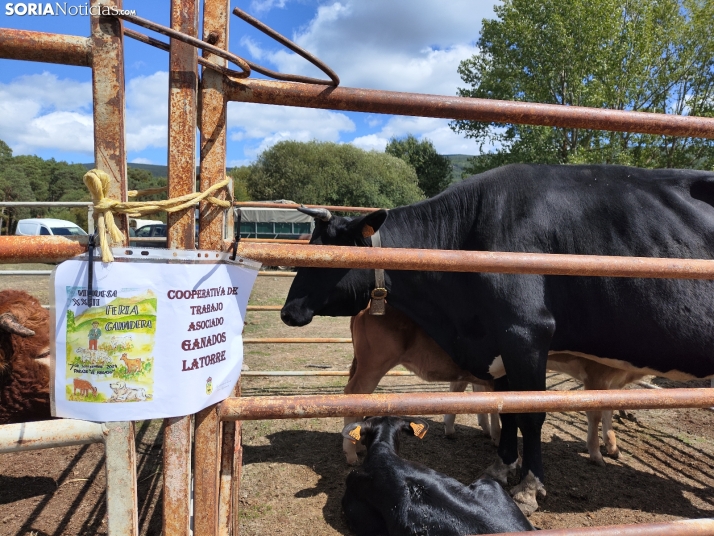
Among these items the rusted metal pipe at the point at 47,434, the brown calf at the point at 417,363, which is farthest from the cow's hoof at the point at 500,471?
the rusted metal pipe at the point at 47,434

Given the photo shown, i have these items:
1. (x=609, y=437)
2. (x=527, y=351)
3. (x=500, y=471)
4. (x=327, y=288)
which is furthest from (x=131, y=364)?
(x=609, y=437)

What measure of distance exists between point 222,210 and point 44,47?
0.49m

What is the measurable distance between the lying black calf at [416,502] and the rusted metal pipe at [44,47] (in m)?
2.33

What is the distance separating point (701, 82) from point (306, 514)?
23.2m

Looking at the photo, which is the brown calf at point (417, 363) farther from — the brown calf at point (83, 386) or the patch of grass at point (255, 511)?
the brown calf at point (83, 386)

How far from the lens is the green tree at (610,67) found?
17.9 metres

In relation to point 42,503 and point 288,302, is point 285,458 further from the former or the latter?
point 42,503

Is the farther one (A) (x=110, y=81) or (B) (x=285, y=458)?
(B) (x=285, y=458)

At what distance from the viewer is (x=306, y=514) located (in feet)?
9.77

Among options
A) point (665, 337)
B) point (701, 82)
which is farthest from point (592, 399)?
point (701, 82)

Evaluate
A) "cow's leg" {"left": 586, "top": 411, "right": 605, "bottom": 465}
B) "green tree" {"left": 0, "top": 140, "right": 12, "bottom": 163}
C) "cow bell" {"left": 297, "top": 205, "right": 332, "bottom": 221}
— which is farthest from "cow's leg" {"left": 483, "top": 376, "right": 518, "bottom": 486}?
"green tree" {"left": 0, "top": 140, "right": 12, "bottom": 163}

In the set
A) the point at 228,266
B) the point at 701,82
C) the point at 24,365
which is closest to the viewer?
the point at 228,266

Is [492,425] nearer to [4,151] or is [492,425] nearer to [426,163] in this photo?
[426,163]

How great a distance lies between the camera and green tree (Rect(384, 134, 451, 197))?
44.7m
